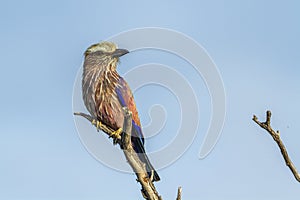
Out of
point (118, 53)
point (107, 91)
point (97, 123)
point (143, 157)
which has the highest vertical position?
point (118, 53)

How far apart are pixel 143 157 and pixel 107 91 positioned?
1.58 metres

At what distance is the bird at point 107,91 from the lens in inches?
329

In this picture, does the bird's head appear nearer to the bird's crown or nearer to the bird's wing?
the bird's crown

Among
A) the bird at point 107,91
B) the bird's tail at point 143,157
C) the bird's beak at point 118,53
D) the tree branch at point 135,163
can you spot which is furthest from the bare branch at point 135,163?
A: the bird's beak at point 118,53

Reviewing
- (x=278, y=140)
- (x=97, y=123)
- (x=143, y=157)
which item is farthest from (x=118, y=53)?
(x=278, y=140)

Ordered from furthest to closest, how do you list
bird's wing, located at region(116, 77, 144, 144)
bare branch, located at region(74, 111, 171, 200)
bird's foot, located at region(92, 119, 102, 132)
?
bird's wing, located at region(116, 77, 144, 144) < bird's foot, located at region(92, 119, 102, 132) < bare branch, located at region(74, 111, 171, 200)

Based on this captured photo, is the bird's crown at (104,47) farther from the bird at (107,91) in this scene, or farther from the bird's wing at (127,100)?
the bird's wing at (127,100)

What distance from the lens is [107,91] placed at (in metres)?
8.80

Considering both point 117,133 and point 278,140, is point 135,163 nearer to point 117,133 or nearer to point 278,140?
point 117,133

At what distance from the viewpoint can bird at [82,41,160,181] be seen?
837 centimetres

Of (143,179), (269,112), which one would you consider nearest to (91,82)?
(143,179)

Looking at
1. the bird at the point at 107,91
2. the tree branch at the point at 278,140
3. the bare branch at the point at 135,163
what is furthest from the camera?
the bird at the point at 107,91

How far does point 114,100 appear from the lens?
873cm

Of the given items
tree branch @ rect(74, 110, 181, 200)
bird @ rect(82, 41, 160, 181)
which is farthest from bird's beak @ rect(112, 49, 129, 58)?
tree branch @ rect(74, 110, 181, 200)
